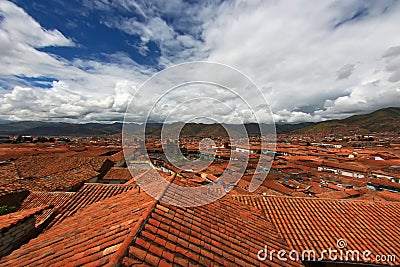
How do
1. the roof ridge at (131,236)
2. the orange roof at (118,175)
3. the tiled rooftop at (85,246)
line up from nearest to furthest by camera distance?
the roof ridge at (131,236)
the tiled rooftop at (85,246)
the orange roof at (118,175)

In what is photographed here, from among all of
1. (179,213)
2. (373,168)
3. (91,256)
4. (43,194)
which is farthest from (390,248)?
(373,168)

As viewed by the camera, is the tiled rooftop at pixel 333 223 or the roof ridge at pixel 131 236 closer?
the roof ridge at pixel 131 236

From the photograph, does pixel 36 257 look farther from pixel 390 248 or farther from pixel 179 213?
pixel 390 248

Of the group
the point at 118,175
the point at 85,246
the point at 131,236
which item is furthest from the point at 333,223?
the point at 118,175

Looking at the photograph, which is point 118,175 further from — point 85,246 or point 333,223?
point 85,246

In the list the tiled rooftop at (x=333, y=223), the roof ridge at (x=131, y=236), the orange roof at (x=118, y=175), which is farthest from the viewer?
the orange roof at (x=118, y=175)

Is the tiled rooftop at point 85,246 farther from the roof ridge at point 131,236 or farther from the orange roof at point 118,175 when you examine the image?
the orange roof at point 118,175

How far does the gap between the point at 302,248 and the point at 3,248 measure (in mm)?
7105

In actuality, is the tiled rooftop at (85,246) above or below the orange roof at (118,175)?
above

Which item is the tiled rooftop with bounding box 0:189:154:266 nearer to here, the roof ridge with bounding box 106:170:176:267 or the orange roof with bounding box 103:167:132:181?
the roof ridge with bounding box 106:170:176:267

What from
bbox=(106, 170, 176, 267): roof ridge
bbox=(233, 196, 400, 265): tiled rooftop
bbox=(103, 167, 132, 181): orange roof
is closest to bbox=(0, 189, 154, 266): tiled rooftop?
bbox=(106, 170, 176, 267): roof ridge

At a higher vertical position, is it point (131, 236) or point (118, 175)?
point (131, 236)

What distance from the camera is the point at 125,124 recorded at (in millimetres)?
4078

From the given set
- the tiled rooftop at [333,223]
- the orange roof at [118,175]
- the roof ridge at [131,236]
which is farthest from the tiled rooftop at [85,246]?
the orange roof at [118,175]
